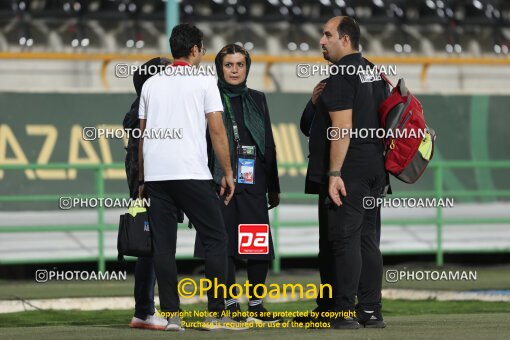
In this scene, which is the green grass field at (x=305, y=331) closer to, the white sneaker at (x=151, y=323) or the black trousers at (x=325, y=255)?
the white sneaker at (x=151, y=323)

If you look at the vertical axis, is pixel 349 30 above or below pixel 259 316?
above

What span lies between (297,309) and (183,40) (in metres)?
3.69

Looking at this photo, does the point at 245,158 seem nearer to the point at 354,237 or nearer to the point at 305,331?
the point at 354,237

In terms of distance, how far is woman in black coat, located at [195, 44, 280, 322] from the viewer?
8.59m

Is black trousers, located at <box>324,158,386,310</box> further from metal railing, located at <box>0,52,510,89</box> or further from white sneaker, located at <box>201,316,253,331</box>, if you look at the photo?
metal railing, located at <box>0,52,510,89</box>

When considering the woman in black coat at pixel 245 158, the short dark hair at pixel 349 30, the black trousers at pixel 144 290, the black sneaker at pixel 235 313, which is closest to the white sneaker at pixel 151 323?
the black trousers at pixel 144 290

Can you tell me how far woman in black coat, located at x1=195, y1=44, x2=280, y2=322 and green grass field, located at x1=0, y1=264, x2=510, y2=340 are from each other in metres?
0.89

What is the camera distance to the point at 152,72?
8086 millimetres

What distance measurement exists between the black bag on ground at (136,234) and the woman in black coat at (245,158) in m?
0.76

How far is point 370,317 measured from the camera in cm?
785

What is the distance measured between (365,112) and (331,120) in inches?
8.5

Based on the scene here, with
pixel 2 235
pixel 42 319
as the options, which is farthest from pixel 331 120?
pixel 2 235

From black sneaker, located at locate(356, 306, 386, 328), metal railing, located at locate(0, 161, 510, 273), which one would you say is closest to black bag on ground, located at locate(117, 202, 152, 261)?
black sneaker, located at locate(356, 306, 386, 328)

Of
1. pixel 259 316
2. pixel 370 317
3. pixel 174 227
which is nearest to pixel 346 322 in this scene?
pixel 370 317
